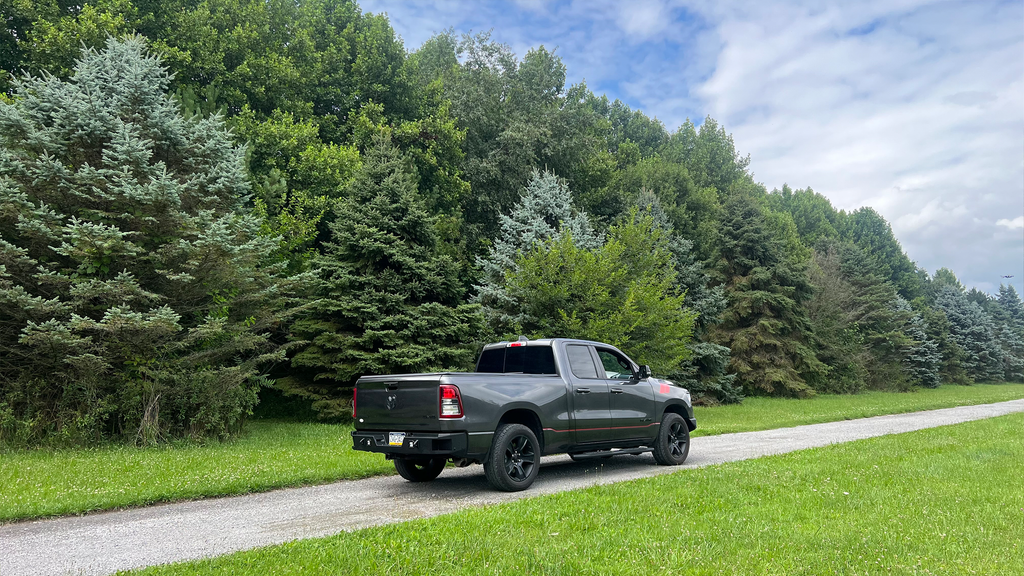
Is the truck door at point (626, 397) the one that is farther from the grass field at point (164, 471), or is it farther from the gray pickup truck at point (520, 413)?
the grass field at point (164, 471)

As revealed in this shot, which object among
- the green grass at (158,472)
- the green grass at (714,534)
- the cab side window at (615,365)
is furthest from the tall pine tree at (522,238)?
the green grass at (714,534)

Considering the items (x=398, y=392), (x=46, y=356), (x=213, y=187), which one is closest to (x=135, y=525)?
(x=398, y=392)

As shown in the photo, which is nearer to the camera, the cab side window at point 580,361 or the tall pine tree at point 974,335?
the cab side window at point 580,361

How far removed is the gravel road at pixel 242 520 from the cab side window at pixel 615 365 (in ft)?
4.93

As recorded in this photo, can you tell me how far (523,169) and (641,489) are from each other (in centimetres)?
2867

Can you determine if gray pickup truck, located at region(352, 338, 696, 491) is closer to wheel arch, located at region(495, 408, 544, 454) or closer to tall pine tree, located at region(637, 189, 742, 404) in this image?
wheel arch, located at region(495, 408, 544, 454)

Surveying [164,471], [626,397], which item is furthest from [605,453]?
[164,471]

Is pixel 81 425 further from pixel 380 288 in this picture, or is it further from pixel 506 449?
pixel 506 449

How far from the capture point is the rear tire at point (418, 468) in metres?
9.24

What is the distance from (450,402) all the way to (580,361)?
275 centimetres

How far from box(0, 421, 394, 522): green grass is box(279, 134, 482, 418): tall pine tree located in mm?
4299

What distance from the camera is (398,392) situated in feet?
27.2

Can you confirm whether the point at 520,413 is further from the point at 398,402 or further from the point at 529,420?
the point at 398,402

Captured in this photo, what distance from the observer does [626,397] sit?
33.3 ft
